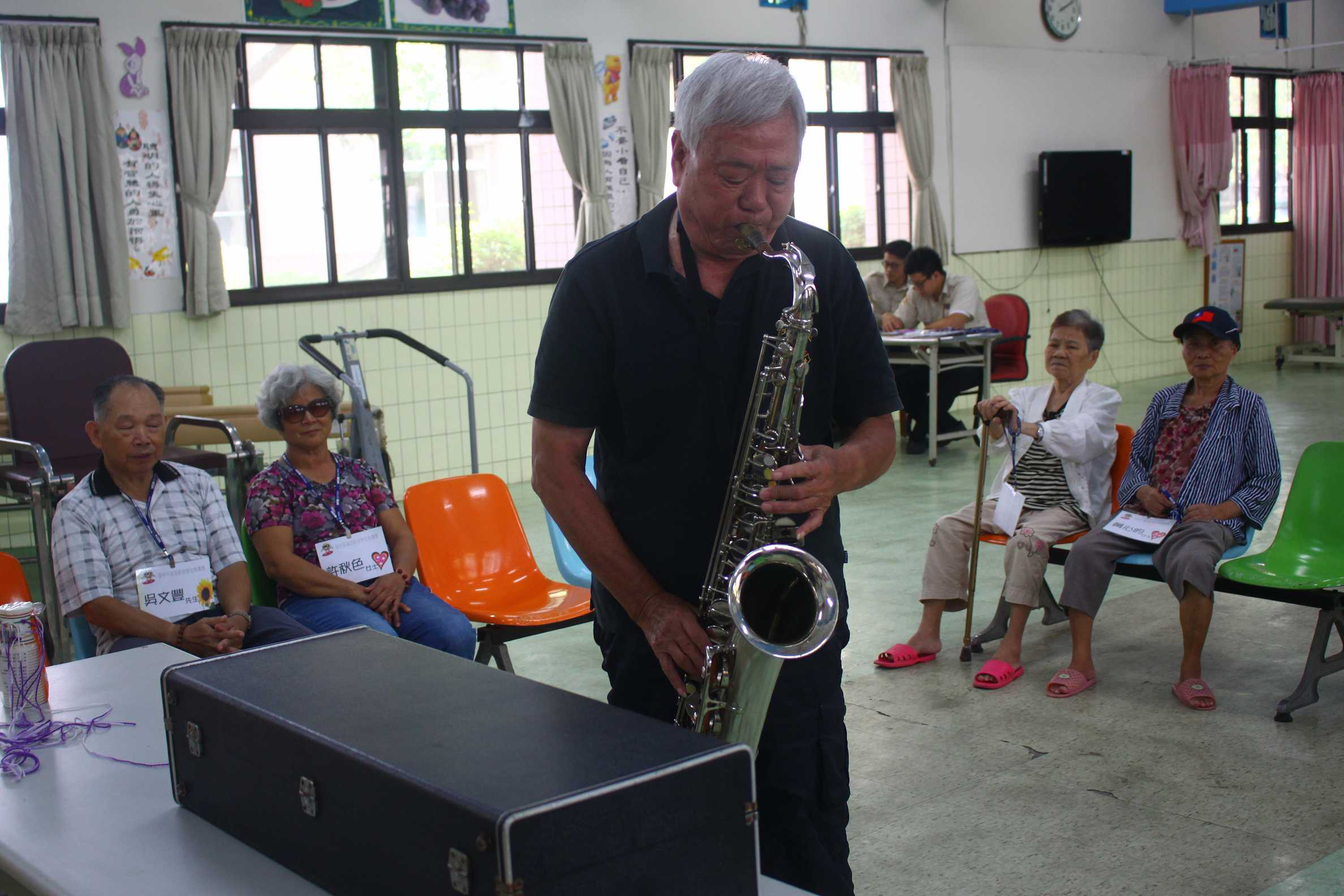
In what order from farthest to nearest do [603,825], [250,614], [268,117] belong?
[268,117]
[250,614]
[603,825]

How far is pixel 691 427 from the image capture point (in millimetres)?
1747

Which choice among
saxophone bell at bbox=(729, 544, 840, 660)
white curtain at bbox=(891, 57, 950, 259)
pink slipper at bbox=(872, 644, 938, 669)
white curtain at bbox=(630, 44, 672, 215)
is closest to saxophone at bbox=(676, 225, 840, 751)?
saxophone bell at bbox=(729, 544, 840, 660)

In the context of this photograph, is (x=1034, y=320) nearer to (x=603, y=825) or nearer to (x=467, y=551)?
(x=467, y=551)

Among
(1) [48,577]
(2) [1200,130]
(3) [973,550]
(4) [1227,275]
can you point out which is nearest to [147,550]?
(1) [48,577]

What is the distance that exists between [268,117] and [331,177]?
0.46m

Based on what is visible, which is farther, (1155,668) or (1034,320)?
(1034,320)

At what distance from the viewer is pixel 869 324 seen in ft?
6.10

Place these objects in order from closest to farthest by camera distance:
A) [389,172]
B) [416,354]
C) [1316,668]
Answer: [1316,668] → [389,172] → [416,354]

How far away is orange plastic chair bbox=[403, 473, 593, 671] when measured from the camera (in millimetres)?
3844

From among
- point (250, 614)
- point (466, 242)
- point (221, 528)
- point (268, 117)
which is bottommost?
point (250, 614)

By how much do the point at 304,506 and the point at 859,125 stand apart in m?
6.68

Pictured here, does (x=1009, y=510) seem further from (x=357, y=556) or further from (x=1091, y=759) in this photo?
(x=357, y=556)

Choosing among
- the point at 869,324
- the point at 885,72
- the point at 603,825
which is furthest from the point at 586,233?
the point at 603,825

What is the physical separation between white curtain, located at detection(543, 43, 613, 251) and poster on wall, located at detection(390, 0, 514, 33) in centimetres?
32
